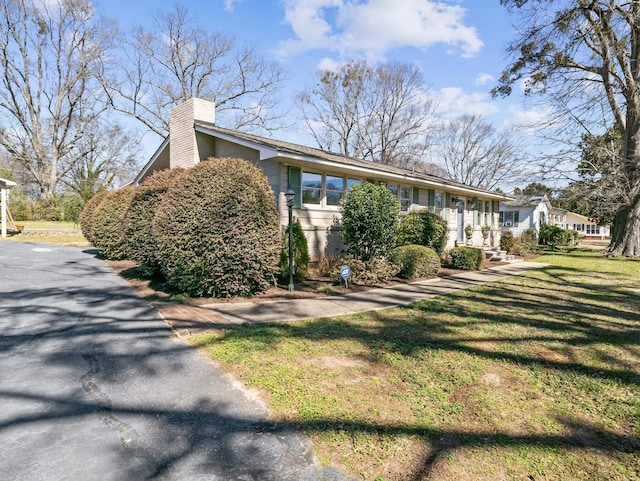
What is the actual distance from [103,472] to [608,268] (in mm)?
16697

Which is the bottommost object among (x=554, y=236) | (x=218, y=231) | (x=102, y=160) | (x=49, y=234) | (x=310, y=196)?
(x=49, y=234)

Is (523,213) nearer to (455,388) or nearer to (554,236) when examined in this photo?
(554,236)

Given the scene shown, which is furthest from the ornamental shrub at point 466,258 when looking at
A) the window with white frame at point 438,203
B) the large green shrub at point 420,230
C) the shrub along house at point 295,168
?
the window with white frame at point 438,203

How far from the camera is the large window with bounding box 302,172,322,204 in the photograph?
1065cm

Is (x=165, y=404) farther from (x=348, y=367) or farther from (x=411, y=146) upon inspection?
(x=411, y=146)

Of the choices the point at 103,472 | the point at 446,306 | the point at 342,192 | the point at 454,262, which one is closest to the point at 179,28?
the point at 342,192

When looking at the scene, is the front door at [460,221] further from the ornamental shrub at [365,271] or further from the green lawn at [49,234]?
the green lawn at [49,234]

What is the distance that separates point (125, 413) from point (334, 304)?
4.50 meters

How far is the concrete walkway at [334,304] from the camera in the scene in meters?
5.97

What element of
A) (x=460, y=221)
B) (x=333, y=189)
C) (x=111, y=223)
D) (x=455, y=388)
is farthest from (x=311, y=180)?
(x=460, y=221)

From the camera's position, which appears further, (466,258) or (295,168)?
(466,258)

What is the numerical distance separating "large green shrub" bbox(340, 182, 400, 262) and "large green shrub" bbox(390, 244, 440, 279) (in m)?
0.65

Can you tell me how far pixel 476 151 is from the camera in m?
37.5

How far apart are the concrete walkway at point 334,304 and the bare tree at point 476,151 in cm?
3017
